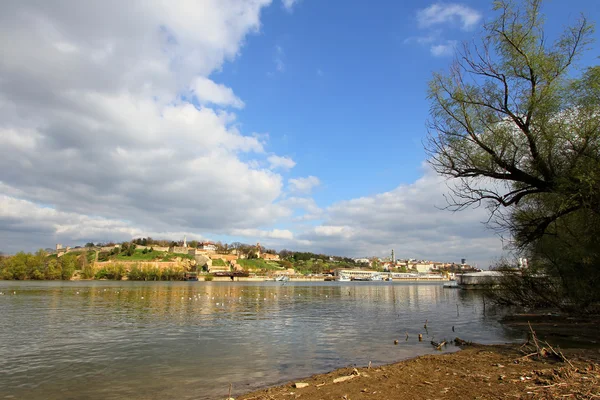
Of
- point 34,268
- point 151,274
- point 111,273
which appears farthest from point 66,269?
point 151,274

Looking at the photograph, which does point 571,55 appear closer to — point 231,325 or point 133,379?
point 133,379

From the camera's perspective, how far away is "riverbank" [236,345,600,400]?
8.85 meters

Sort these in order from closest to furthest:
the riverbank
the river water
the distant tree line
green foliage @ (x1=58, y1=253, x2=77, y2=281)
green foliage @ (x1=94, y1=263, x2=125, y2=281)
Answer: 1. the riverbank
2. the river water
3. the distant tree line
4. green foliage @ (x1=58, y1=253, x2=77, y2=281)
5. green foliage @ (x1=94, y1=263, x2=125, y2=281)

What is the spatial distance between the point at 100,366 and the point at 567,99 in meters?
22.9

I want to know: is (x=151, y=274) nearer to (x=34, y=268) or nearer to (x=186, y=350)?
(x=34, y=268)

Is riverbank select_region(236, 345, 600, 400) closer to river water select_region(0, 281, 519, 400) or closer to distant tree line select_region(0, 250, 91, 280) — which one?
river water select_region(0, 281, 519, 400)

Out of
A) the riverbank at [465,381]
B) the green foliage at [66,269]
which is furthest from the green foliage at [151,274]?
the riverbank at [465,381]

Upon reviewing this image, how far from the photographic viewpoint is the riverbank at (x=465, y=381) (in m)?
8.85

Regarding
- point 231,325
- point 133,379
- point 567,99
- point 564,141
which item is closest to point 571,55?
point 567,99

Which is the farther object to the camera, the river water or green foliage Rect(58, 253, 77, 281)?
green foliage Rect(58, 253, 77, 281)

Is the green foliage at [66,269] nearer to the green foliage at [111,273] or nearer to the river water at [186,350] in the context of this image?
the green foliage at [111,273]

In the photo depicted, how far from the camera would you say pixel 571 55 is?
1409 cm

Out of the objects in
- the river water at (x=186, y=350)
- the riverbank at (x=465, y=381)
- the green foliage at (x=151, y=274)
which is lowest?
the green foliage at (x=151, y=274)

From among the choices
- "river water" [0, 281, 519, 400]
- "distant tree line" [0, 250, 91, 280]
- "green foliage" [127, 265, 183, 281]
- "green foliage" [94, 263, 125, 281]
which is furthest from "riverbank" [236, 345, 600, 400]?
"green foliage" [127, 265, 183, 281]
